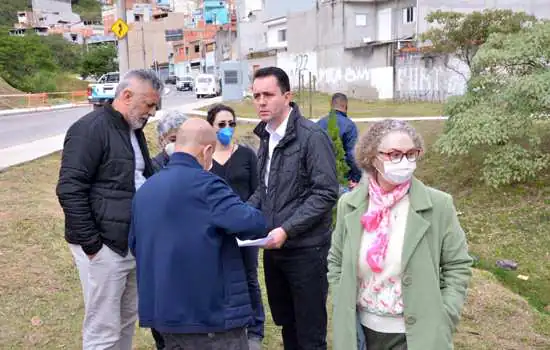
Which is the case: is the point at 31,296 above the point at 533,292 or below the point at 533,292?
above

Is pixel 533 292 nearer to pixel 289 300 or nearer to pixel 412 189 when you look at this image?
pixel 289 300

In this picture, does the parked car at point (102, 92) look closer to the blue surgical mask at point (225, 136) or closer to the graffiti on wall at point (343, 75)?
the blue surgical mask at point (225, 136)

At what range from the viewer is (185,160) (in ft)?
7.66

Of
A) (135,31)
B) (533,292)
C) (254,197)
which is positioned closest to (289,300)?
(254,197)

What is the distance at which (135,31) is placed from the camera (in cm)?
7512

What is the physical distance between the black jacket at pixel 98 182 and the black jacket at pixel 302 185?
779 millimetres

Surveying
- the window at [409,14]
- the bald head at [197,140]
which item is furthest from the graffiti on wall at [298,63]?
the bald head at [197,140]

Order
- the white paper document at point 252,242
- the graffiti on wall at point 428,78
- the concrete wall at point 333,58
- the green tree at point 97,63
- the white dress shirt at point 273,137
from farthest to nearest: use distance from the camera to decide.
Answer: the green tree at point 97,63
the concrete wall at point 333,58
the graffiti on wall at point 428,78
the white dress shirt at point 273,137
the white paper document at point 252,242

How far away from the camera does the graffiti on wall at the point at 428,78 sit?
26.7 meters

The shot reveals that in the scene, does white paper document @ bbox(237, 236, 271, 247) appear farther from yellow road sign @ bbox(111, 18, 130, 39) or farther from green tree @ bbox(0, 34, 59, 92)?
green tree @ bbox(0, 34, 59, 92)

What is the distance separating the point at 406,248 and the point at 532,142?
7324 millimetres

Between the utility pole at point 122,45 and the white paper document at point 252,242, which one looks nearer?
the white paper document at point 252,242

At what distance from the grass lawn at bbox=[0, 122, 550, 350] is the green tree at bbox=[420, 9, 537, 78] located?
4759mm

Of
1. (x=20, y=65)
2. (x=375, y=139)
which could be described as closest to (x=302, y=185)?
(x=375, y=139)
